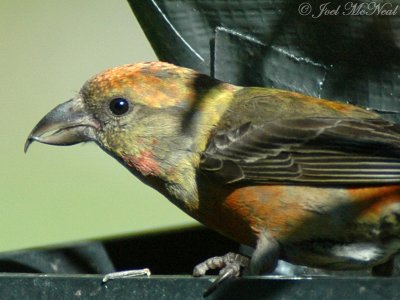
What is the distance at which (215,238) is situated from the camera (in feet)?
20.2

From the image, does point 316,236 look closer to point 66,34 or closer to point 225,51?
point 225,51

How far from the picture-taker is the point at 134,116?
218 inches

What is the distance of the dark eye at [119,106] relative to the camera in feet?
18.1

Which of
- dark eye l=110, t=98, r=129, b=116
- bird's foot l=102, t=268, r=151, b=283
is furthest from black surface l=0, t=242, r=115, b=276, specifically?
bird's foot l=102, t=268, r=151, b=283

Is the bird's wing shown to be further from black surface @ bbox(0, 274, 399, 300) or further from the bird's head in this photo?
black surface @ bbox(0, 274, 399, 300)

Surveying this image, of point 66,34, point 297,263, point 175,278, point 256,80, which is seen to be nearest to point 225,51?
point 256,80

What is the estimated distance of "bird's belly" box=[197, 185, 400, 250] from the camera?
512 centimetres

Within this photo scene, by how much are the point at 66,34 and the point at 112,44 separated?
25.5 inches

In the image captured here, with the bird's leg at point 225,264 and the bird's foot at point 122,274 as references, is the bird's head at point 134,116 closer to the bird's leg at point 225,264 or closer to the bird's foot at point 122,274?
the bird's leg at point 225,264

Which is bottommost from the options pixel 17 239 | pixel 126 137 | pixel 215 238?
pixel 17 239

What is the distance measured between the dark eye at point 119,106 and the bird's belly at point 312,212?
624 millimetres

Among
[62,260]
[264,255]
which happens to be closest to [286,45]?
[264,255]

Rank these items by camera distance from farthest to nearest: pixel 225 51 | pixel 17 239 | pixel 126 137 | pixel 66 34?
pixel 66 34, pixel 17 239, pixel 225 51, pixel 126 137

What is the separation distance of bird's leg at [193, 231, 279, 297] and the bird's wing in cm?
27
